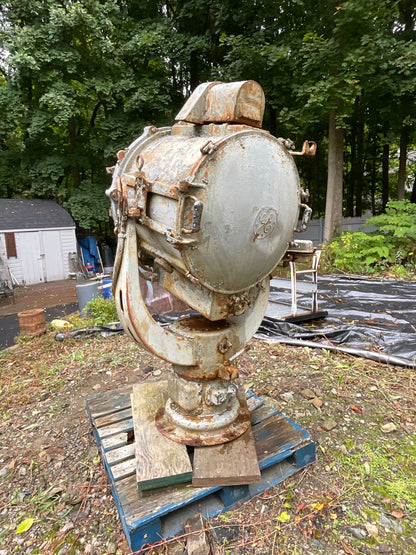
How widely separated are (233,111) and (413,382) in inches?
114

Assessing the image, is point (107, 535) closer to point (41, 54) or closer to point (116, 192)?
point (116, 192)

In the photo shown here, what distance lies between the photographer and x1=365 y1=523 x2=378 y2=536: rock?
183 cm

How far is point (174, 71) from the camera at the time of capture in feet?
41.5

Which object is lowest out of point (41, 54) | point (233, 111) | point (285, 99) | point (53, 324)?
point (53, 324)

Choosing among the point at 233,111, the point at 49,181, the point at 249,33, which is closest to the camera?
the point at 233,111

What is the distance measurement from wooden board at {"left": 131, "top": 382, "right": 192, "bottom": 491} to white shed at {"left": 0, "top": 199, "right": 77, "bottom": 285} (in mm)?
10351

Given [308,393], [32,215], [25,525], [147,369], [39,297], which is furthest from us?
[32,215]

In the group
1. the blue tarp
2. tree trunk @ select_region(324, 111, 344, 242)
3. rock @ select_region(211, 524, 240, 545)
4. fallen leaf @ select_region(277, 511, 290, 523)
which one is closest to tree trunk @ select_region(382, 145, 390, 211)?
tree trunk @ select_region(324, 111, 344, 242)

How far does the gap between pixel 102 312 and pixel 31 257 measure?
24.2 ft

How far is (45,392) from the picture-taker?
11.5 ft

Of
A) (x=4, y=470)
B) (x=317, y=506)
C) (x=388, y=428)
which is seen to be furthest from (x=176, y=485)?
(x=388, y=428)

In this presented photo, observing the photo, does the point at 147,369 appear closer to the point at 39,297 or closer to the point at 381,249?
the point at 381,249

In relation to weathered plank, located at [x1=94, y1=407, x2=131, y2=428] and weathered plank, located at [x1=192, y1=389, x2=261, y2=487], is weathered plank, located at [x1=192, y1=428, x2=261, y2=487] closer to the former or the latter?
weathered plank, located at [x1=192, y1=389, x2=261, y2=487]

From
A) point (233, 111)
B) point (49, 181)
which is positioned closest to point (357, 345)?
point (233, 111)
